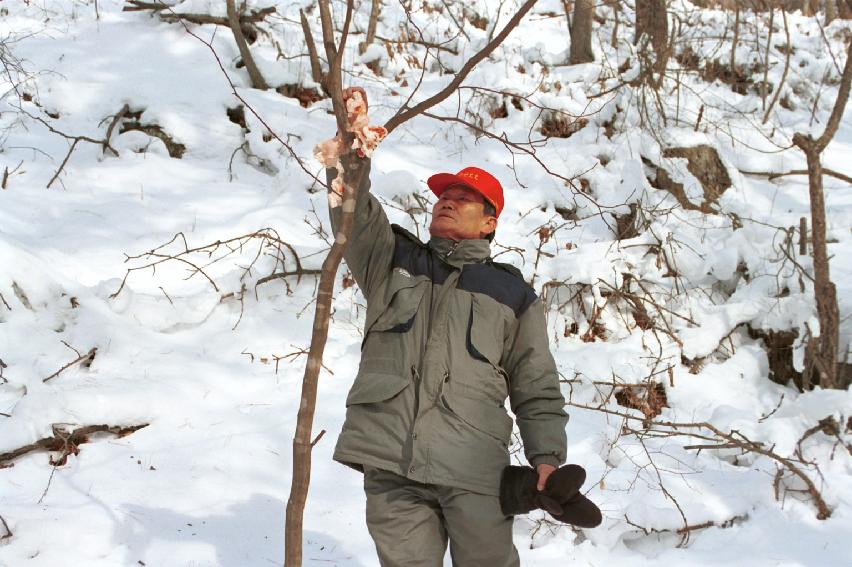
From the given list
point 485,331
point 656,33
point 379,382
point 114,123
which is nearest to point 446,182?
point 485,331

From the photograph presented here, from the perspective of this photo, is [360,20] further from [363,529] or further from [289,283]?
[363,529]

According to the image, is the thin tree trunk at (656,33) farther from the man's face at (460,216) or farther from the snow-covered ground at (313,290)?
the man's face at (460,216)

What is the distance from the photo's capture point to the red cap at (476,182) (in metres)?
2.35

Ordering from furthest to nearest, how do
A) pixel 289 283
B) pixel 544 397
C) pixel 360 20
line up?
pixel 360 20 < pixel 289 283 < pixel 544 397

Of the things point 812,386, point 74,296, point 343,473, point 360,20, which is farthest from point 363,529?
point 360,20

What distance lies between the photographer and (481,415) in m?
2.14

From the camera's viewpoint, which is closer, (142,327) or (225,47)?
(142,327)

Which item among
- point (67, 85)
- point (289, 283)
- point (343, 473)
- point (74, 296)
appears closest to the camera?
point (343, 473)

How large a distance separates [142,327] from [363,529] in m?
2.01

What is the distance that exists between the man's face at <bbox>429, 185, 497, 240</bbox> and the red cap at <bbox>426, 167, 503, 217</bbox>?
0.09ft

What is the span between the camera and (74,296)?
170 inches

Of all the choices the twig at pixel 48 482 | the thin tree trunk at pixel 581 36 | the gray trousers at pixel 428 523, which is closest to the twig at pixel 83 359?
the twig at pixel 48 482

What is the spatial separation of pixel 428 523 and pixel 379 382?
1.39ft

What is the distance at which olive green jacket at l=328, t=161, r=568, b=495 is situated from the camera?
207cm
